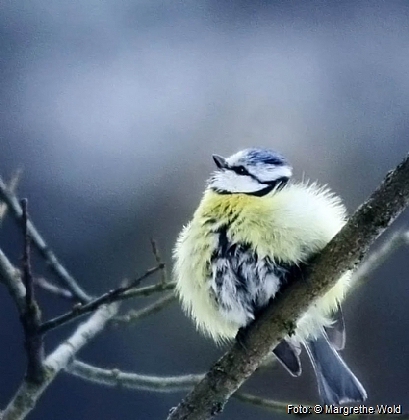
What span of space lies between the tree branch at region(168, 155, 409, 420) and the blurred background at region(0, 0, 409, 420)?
8.1 inches

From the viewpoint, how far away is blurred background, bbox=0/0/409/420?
2.74 feet

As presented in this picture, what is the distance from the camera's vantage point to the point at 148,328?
2.76 feet

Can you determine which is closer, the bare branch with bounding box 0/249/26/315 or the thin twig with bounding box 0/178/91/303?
the bare branch with bounding box 0/249/26/315

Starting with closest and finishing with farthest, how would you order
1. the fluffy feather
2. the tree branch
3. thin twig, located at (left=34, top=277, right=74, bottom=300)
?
the tree branch < the fluffy feather < thin twig, located at (left=34, top=277, right=74, bottom=300)

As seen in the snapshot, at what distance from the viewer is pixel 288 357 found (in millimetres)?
695

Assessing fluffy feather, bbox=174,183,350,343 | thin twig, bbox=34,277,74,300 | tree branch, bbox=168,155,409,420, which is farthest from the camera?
thin twig, bbox=34,277,74,300

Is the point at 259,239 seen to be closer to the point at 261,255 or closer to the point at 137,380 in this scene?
the point at 261,255

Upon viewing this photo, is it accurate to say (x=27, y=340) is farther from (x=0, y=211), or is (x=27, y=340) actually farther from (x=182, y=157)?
(x=182, y=157)

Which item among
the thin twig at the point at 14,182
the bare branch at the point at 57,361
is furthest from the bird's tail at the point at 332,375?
the thin twig at the point at 14,182

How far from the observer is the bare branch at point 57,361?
0.67 m

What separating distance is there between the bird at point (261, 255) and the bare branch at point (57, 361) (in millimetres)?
131

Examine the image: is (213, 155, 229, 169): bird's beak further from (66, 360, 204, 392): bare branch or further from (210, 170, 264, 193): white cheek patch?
(66, 360, 204, 392): bare branch

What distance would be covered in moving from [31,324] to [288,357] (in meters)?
0.26

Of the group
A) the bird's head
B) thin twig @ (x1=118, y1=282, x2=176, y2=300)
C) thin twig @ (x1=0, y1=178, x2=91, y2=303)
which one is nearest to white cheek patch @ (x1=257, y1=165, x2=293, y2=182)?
the bird's head
